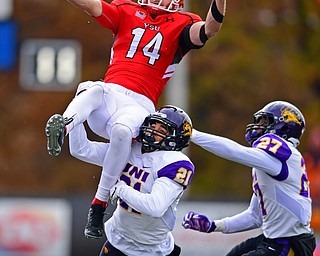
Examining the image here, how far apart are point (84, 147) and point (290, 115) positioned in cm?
161

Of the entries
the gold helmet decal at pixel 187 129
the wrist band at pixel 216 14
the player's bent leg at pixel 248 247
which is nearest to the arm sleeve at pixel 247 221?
the player's bent leg at pixel 248 247

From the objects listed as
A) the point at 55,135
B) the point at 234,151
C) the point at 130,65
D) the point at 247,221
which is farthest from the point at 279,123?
the point at 55,135

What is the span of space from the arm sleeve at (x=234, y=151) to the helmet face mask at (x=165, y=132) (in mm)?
234

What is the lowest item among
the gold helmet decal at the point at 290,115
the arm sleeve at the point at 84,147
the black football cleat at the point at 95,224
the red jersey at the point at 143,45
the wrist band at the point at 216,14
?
the black football cleat at the point at 95,224

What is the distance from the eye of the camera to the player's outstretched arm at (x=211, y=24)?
891 centimetres

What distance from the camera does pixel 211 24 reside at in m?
8.95

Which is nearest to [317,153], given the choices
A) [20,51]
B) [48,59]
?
[48,59]

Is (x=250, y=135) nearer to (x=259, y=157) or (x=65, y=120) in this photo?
(x=259, y=157)

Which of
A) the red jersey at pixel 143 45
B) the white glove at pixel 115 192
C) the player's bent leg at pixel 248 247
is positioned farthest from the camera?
the player's bent leg at pixel 248 247

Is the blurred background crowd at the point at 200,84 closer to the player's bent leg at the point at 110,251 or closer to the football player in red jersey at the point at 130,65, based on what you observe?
the football player in red jersey at the point at 130,65

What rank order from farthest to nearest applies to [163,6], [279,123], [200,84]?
[200,84]
[279,123]
[163,6]

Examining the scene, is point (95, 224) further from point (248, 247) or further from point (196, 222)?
point (248, 247)

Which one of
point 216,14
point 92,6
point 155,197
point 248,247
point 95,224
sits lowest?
point 248,247

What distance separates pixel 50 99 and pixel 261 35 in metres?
4.83
